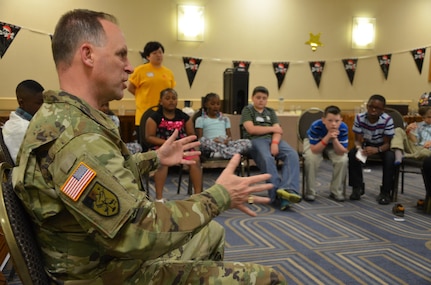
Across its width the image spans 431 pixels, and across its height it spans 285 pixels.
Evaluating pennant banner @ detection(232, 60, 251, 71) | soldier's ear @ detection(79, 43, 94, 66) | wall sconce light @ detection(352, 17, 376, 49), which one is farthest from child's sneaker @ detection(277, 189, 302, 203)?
wall sconce light @ detection(352, 17, 376, 49)

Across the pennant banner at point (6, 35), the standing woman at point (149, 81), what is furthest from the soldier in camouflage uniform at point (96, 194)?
the pennant banner at point (6, 35)

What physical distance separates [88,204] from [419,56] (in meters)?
8.00

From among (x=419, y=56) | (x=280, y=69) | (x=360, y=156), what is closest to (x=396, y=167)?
(x=360, y=156)

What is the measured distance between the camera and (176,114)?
4168mm

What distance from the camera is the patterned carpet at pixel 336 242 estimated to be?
2451 mm

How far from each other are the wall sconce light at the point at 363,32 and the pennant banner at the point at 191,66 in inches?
116

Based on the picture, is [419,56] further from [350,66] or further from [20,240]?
[20,240]

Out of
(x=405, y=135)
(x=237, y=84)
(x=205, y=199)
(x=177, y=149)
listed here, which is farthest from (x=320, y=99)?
(x=205, y=199)

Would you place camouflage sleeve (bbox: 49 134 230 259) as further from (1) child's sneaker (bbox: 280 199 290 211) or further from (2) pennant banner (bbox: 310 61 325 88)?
(2) pennant banner (bbox: 310 61 325 88)

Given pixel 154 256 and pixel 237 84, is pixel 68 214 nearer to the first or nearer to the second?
pixel 154 256

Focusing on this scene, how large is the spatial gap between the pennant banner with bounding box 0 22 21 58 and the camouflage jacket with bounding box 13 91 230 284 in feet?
17.9

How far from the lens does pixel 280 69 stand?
7.30 meters

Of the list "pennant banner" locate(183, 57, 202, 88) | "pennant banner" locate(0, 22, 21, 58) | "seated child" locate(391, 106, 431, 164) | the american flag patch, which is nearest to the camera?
the american flag patch

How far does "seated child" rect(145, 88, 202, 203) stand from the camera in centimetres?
388
